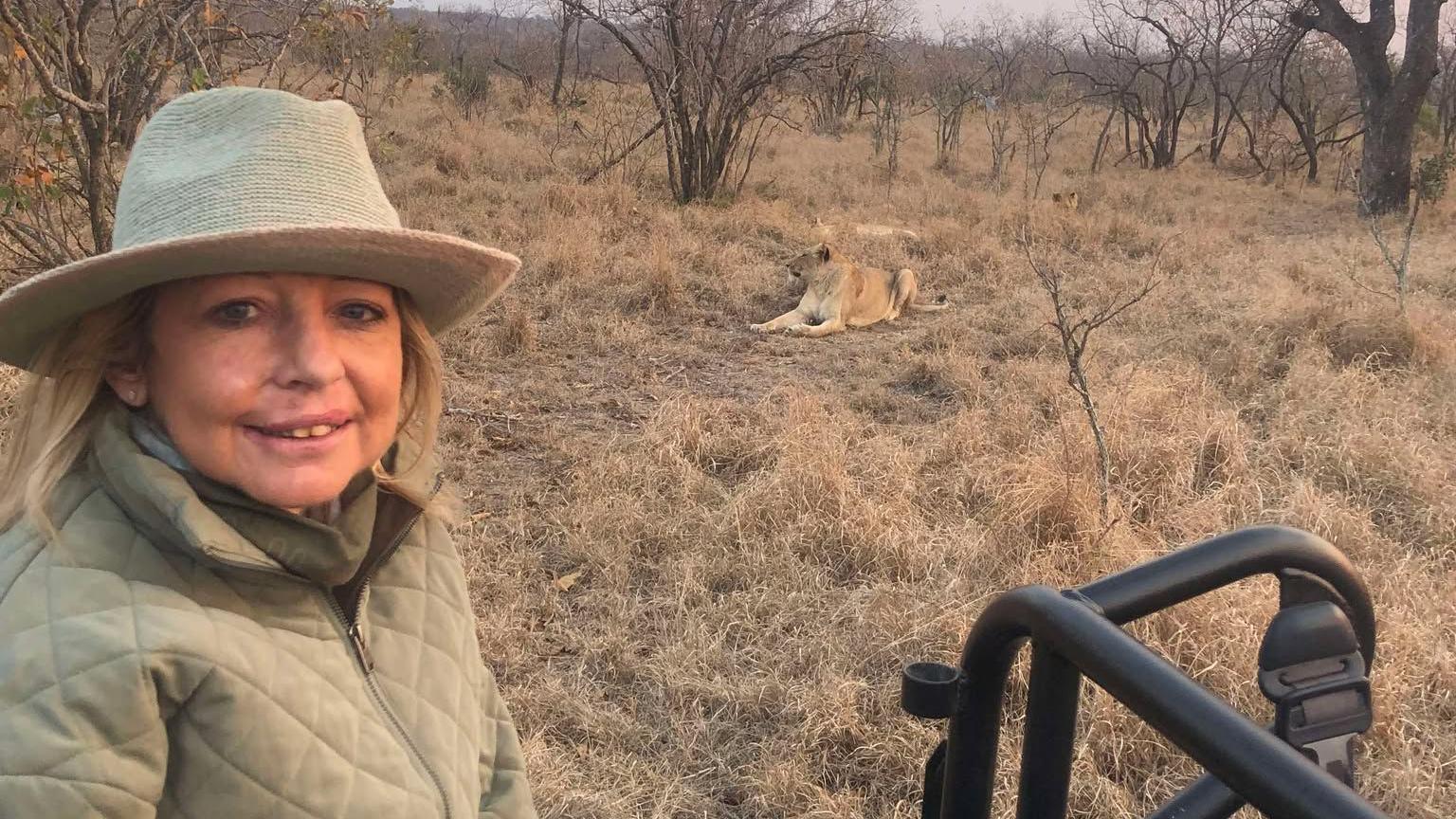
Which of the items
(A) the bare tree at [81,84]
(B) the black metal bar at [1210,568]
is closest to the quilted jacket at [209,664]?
(B) the black metal bar at [1210,568]

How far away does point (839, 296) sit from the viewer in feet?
23.7

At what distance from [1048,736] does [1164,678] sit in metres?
0.20

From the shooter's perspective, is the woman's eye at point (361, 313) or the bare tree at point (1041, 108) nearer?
the woman's eye at point (361, 313)

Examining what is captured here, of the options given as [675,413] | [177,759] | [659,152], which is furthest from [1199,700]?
[659,152]

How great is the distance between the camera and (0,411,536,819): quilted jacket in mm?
871

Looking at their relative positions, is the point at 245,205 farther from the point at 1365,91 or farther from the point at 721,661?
the point at 1365,91

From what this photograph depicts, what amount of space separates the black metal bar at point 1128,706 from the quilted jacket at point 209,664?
584mm

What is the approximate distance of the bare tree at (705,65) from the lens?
10.4 meters

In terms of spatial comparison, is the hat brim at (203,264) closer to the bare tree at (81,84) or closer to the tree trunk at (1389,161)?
the bare tree at (81,84)

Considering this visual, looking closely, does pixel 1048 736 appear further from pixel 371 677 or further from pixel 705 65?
pixel 705 65

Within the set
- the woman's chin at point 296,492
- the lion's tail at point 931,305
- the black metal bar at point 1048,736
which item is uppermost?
the woman's chin at point 296,492

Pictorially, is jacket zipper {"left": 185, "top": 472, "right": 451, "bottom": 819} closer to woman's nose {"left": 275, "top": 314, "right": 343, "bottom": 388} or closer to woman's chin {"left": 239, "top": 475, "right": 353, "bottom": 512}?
woman's chin {"left": 239, "top": 475, "right": 353, "bottom": 512}

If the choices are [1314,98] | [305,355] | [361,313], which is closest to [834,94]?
[1314,98]

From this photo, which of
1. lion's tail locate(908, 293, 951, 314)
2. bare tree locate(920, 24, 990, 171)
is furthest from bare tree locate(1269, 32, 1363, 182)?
lion's tail locate(908, 293, 951, 314)
